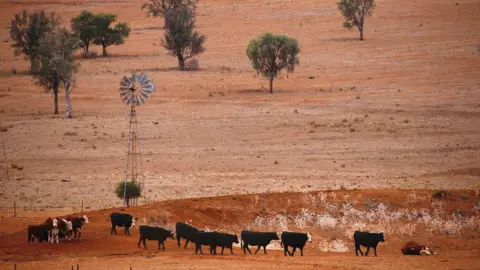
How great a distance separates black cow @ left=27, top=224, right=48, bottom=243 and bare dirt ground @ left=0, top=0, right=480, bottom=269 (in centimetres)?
64

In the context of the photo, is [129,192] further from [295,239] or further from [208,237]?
[295,239]

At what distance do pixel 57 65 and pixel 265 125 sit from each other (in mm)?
12669

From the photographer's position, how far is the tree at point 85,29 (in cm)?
8144

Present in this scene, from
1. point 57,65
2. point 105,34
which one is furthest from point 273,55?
point 105,34

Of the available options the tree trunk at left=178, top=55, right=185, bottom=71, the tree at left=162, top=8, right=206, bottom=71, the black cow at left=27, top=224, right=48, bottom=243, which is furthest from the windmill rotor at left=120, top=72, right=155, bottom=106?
the tree at left=162, top=8, right=206, bottom=71

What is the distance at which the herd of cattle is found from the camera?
24.3 meters

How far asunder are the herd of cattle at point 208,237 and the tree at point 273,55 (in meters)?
39.8

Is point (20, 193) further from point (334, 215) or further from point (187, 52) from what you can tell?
point (187, 52)

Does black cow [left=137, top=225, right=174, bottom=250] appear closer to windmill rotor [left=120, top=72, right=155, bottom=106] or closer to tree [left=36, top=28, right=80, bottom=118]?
windmill rotor [left=120, top=72, right=155, bottom=106]

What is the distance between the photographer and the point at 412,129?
51188 millimetres

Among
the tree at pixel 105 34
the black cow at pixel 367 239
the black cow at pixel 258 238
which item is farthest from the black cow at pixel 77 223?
the tree at pixel 105 34

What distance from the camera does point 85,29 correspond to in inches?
3206

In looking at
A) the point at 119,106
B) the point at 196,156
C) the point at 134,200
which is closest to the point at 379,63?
the point at 119,106

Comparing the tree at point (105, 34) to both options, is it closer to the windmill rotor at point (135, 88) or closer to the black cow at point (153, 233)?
the windmill rotor at point (135, 88)
